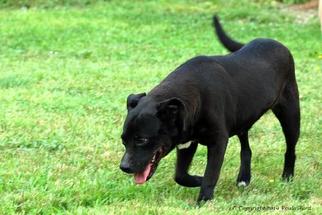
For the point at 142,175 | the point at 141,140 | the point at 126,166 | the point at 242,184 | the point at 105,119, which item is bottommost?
the point at 105,119

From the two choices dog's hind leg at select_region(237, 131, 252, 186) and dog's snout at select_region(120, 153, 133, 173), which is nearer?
dog's snout at select_region(120, 153, 133, 173)

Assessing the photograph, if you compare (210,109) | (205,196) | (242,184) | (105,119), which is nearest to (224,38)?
(242,184)

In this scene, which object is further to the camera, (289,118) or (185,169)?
(289,118)

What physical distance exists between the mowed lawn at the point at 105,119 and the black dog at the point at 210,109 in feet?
0.79

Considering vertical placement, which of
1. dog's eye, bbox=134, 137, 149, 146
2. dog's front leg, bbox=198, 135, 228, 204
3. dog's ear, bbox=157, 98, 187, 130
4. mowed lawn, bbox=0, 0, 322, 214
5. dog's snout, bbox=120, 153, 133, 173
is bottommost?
mowed lawn, bbox=0, 0, 322, 214

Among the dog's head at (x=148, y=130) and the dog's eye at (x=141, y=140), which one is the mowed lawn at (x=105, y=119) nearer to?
the dog's head at (x=148, y=130)

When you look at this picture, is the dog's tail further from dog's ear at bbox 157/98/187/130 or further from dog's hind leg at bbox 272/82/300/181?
dog's ear at bbox 157/98/187/130

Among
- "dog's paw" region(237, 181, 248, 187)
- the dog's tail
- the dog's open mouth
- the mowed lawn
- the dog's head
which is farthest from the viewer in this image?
the dog's tail

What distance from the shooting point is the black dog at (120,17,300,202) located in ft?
15.6

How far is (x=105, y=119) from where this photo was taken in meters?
7.66

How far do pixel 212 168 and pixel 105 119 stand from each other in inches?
106

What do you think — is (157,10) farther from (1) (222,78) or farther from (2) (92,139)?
(1) (222,78)

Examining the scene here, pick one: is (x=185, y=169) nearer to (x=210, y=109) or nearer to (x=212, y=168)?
(x=212, y=168)

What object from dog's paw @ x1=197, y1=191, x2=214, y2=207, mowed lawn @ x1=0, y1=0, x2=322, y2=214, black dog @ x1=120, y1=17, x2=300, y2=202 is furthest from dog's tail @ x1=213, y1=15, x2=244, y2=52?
dog's paw @ x1=197, y1=191, x2=214, y2=207
